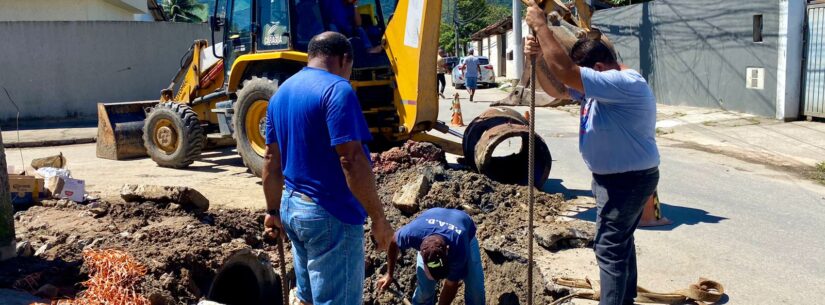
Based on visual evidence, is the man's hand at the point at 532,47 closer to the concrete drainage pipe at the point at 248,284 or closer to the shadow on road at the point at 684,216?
the concrete drainage pipe at the point at 248,284

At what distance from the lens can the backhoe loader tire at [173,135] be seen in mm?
10586

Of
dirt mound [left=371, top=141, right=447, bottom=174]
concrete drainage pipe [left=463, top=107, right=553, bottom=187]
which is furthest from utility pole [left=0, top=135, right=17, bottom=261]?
concrete drainage pipe [left=463, top=107, right=553, bottom=187]

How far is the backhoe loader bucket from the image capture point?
1179cm

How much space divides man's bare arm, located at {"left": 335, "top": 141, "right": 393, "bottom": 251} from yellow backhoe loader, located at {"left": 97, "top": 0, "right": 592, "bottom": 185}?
14.9 feet

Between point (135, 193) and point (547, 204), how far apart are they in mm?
3937

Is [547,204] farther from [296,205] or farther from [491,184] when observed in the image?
[296,205]

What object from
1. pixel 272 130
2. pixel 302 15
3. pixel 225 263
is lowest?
pixel 225 263

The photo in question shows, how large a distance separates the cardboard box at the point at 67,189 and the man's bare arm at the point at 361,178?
488cm

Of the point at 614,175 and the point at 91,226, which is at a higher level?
the point at 614,175

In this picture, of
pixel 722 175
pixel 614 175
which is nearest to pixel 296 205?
pixel 614 175

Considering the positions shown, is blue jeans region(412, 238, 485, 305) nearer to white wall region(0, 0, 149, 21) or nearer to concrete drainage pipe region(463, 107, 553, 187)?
concrete drainage pipe region(463, 107, 553, 187)

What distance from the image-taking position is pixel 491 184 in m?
7.56

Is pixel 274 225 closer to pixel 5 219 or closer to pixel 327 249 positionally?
pixel 327 249

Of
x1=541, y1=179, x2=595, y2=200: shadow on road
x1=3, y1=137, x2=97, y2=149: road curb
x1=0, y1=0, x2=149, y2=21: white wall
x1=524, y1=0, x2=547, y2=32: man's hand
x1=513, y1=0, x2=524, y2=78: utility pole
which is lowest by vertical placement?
x1=541, y1=179, x2=595, y2=200: shadow on road
